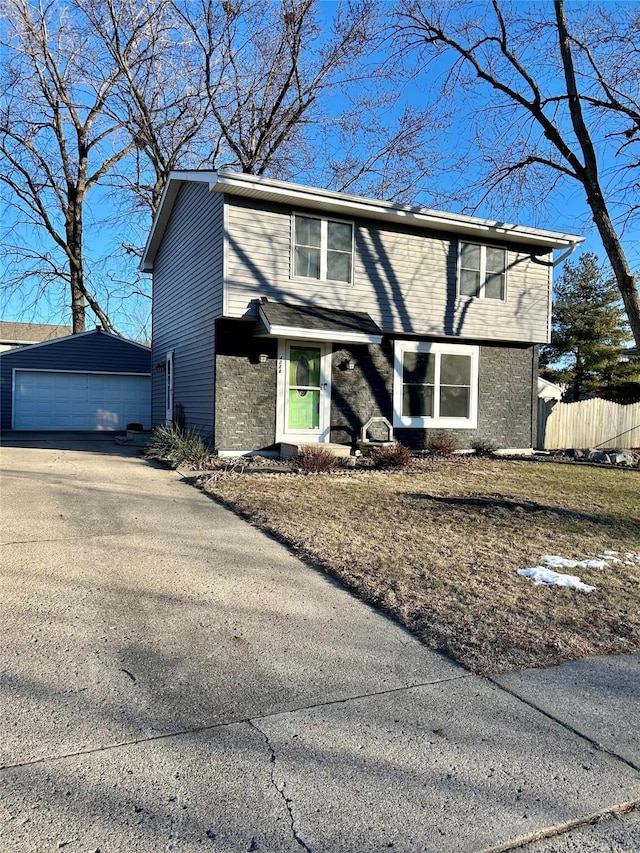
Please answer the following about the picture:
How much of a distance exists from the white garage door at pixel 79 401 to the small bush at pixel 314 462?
464 inches

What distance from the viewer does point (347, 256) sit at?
11602 mm

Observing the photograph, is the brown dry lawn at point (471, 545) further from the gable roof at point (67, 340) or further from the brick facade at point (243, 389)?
the gable roof at point (67, 340)

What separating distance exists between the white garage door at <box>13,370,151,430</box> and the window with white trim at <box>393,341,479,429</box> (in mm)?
10785

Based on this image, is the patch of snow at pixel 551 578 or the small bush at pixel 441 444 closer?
the patch of snow at pixel 551 578

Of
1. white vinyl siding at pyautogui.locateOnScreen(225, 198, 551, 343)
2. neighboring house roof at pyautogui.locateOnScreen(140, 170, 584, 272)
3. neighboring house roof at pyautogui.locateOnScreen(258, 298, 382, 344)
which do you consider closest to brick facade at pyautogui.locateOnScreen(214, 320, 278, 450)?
white vinyl siding at pyautogui.locateOnScreen(225, 198, 551, 343)

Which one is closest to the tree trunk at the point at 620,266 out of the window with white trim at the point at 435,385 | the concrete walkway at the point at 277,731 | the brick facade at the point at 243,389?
the window with white trim at the point at 435,385

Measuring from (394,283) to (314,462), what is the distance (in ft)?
15.2

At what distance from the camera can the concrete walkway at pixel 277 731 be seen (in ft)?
6.30

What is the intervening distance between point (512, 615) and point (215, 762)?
2.24 metres

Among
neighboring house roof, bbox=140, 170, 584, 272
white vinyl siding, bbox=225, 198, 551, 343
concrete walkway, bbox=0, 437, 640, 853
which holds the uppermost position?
neighboring house roof, bbox=140, 170, 584, 272

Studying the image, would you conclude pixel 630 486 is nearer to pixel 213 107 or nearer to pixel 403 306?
pixel 403 306

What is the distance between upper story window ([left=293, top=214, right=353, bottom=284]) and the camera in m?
11.1

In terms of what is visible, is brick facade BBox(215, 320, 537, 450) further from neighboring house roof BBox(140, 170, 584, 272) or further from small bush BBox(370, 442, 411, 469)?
neighboring house roof BBox(140, 170, 584, 272)

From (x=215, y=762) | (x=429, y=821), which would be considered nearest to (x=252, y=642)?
(x=215, y=762)
